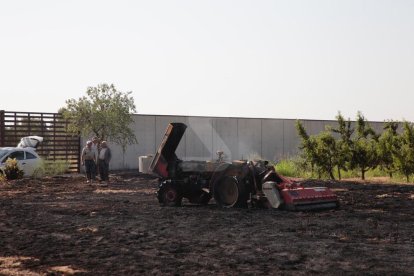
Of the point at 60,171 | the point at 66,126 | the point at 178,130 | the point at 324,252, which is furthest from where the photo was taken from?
the point at 66,126

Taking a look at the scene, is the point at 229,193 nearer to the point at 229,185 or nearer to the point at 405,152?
the point at 229,185

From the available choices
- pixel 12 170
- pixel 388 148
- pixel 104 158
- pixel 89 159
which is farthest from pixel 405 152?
pixel 12 170

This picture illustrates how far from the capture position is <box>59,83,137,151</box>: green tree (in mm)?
27812

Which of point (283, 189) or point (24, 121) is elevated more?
point (24, 121)

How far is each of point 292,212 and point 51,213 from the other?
490 centimetres

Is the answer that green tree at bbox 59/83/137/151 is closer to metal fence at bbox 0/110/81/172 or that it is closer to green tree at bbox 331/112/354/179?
Answer: metal fence at bbox 0/110/81/172

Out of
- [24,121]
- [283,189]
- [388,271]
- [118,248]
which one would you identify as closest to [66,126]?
[24,121]

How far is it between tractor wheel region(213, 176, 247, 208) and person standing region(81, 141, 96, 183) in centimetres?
879

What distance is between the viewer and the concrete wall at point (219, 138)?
30.9 meters

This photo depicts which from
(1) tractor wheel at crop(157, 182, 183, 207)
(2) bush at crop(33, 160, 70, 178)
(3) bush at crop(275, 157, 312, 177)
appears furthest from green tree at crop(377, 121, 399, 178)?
(2) bush at crop(33, 160, 70, 178)

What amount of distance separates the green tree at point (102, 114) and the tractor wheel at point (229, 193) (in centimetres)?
1494

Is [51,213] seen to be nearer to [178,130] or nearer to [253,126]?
[178,130]

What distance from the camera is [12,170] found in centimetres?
2334

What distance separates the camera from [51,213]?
13.1 m
